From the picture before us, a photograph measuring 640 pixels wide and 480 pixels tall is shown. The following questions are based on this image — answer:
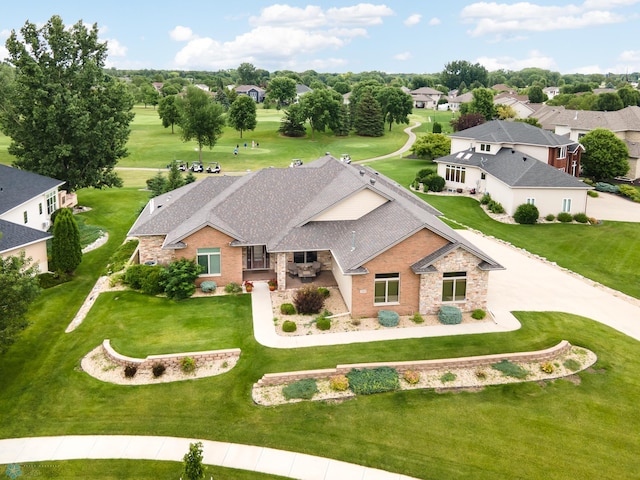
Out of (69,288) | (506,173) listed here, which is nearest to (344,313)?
(69,288)

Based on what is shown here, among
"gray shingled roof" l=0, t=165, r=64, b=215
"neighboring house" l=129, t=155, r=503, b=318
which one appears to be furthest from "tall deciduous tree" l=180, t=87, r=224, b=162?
"neighboring house" l=129, t=155, r=503, b=318

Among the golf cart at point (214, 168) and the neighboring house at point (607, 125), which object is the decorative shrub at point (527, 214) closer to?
the neighboring house at point (607, 125)

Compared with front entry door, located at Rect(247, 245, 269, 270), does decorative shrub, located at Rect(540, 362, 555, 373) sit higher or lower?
lower

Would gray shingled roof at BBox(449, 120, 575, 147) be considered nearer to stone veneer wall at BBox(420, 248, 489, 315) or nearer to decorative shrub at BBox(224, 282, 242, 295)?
stone veneer wall at BBox(420, 248, 489, 315)

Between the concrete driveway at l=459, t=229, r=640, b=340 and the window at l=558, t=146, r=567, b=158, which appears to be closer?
the concrete driveway at l=459, t=229, r=640, b=340

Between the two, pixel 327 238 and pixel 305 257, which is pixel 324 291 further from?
pixel 305 257

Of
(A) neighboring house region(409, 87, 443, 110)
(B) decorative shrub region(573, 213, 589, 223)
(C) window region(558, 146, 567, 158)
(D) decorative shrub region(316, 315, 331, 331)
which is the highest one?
(A) neighboring house region(409, 87, 443, 110)

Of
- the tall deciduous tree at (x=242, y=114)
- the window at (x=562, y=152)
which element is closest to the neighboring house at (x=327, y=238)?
the window at (x=562, y=152)

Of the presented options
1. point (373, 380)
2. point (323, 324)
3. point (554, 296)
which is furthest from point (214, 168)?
point (373, 380)

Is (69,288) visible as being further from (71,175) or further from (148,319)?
(71,175)
